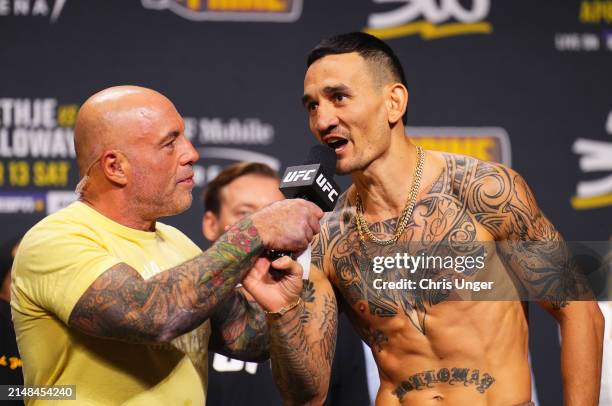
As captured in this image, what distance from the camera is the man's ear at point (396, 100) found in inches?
86.5

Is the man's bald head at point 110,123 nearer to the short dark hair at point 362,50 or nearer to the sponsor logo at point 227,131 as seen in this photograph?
the short dark hair at point 362,50

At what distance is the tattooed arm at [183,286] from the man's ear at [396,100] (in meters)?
0.61

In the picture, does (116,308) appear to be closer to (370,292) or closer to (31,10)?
(370,292)

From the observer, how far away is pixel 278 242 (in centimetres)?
165

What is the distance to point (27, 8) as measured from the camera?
315 centimetres

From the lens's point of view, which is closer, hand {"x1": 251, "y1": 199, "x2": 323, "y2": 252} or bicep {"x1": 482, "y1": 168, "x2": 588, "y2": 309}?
hand {"x1": 251, "y1": 199, "x2": 323, "y2": 252}

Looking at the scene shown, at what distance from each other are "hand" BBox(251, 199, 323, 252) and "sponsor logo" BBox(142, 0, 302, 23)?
1.72 meters

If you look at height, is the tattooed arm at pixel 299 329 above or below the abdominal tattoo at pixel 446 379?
above

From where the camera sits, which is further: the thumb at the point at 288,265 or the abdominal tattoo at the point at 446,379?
the abdominal tattoo at the point at 446,379

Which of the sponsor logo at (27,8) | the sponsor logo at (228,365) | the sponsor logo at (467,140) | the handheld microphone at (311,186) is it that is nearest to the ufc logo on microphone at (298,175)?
the handheld microphone at (311,186)

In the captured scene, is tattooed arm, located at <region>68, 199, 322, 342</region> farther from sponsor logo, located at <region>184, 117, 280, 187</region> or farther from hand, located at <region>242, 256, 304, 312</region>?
sponsor logo, located at <region>184, 117, 280, 187</region>

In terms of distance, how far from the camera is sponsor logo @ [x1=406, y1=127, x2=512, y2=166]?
3.26 meters

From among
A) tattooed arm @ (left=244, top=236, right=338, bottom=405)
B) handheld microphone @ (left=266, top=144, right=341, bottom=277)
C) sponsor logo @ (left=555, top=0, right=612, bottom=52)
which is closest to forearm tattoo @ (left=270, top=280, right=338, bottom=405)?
tattooed arm @ (left=244, top=236, right=338, bottom=405)

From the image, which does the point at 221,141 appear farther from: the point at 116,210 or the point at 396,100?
the point at 116,210
